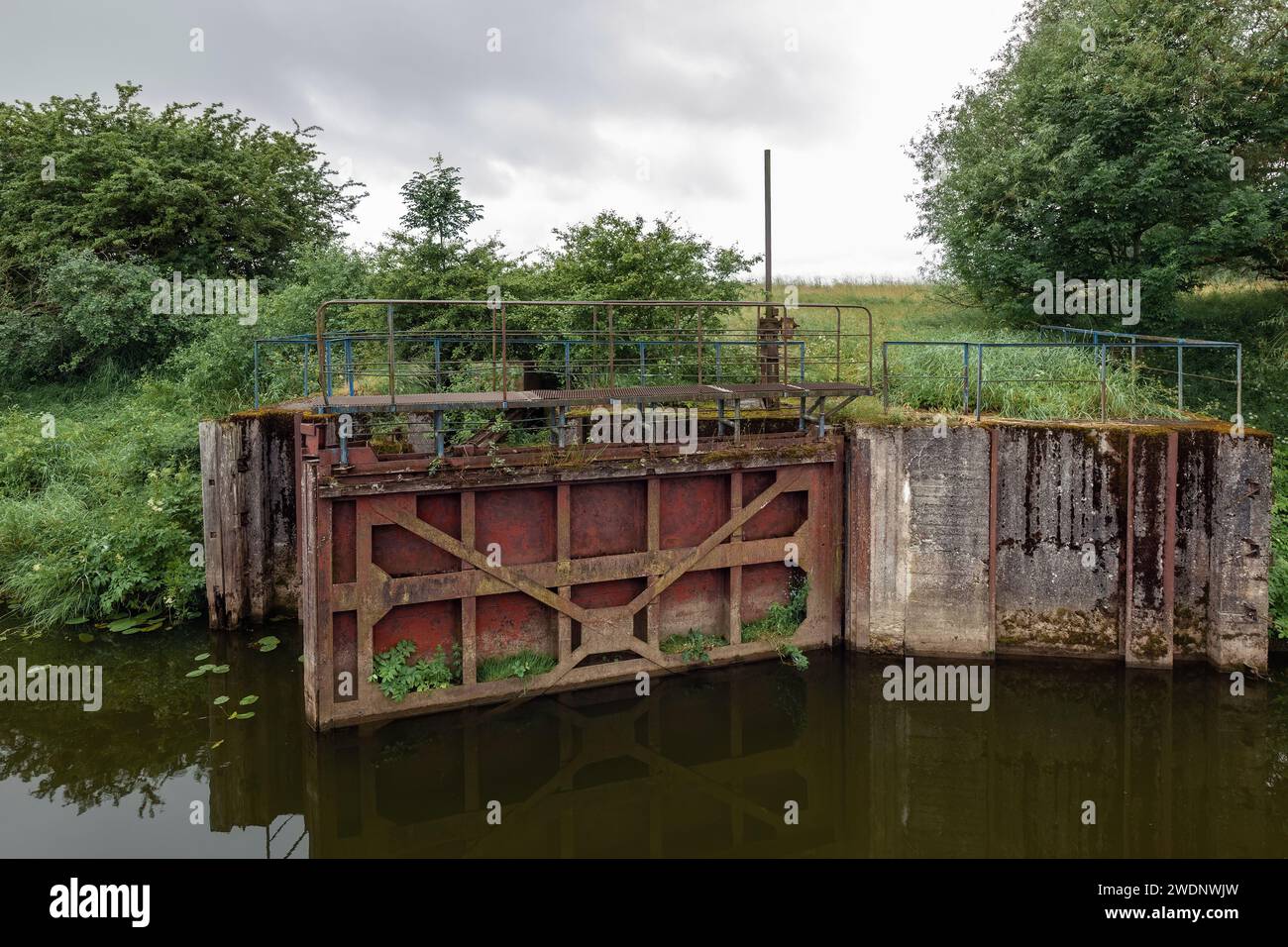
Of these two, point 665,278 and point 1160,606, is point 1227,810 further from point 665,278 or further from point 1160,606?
point 665,278

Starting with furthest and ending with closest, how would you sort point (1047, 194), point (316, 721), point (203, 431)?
point (1047, 194)
point (203, 431)
point (316, 721)

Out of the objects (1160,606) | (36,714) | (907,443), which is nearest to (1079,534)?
(1160,606)

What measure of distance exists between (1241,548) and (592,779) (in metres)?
8.08

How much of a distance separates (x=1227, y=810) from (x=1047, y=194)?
1162 centimetres

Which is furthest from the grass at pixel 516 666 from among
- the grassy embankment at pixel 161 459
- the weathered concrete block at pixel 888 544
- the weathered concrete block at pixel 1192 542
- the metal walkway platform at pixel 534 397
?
the weathered concrete block at pixel 1192 542

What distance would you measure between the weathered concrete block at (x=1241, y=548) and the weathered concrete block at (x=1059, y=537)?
3.54 ft

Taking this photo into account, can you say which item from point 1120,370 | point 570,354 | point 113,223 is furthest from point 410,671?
point 113,223

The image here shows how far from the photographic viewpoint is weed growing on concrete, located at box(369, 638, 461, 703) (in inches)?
348

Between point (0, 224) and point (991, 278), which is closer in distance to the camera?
point (991, 278)

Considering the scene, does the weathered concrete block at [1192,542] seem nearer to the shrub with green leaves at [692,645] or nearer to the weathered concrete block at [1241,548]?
the weathered concrete block at [1241,548]

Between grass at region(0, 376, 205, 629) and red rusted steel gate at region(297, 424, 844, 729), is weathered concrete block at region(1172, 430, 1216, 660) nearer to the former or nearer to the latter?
red rusted steel gate at region(297, 424, 844, 729)

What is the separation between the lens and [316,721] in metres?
8.62

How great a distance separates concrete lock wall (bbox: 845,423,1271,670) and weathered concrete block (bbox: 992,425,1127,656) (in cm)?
2

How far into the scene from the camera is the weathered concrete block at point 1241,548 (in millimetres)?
9859
